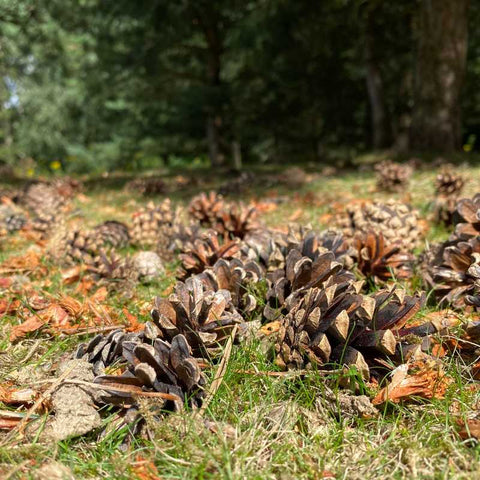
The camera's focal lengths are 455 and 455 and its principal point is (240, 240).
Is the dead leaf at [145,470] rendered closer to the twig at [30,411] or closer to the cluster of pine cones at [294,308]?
the cluster of pine cones at [294,308]

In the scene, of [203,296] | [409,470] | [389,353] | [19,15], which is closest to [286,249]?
[203,296]

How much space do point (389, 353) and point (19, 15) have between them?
740 centimetres

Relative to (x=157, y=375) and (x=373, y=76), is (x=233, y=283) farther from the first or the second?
(x=373, y=76)

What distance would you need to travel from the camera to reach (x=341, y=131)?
11.3 meters

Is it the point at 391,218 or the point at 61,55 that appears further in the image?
the point at 61,55

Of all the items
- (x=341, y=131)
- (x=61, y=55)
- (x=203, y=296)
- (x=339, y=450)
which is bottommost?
(x=339, y=450)

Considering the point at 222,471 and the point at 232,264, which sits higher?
the point at 232,264

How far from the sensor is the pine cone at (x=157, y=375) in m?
1.12

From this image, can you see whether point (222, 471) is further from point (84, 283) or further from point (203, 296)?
point (84, 283)

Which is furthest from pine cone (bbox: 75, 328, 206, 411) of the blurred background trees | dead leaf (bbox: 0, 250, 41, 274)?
the blurred background trees

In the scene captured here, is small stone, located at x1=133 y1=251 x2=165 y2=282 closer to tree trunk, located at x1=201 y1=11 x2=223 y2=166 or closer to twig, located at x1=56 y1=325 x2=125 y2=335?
twig, located at x1=56 y1=325 x2=125 y2=335

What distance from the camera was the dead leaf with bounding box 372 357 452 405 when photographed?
3.74 ft

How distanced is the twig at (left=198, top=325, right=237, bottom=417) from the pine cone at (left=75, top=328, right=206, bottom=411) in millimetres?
23

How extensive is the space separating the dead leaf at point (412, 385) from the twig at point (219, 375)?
0.40 m
